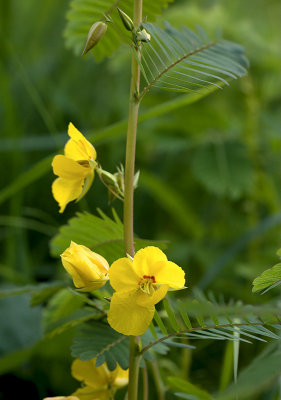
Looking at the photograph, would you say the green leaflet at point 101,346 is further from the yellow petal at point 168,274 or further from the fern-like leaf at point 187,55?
the fern-like leaf at point 187,55

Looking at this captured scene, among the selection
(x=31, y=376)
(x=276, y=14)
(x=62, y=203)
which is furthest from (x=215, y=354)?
(x=276, y=14)

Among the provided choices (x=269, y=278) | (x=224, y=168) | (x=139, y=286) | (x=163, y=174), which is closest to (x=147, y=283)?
(x=139, y=286)

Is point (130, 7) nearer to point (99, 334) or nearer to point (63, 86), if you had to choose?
point (99, 334)

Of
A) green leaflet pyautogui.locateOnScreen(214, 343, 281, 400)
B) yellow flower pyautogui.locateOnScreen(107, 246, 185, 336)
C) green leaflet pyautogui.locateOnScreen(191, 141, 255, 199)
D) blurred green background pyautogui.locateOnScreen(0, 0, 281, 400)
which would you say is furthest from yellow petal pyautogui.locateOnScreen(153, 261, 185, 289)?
green leaflet pyautogui.locateOnScreen(191, 141, 255, 199)

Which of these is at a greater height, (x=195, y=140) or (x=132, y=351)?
(x=195, y=140)

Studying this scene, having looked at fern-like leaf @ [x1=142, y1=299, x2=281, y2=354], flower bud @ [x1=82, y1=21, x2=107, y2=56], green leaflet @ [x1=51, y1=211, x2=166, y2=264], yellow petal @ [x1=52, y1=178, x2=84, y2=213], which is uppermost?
flower bud @ [x1=82, y1=21, x2=107, y2=56]

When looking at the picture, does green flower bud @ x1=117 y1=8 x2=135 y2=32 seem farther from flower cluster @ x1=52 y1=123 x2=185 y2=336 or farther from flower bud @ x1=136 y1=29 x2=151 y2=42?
flower cluster @ x1=52 y1=123 x2=185 y2=336
